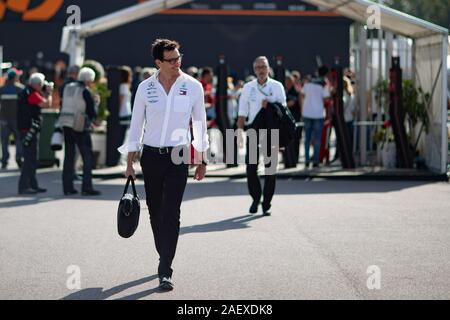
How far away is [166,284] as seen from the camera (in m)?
8.02

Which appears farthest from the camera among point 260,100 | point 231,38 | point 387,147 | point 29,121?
point 231,38

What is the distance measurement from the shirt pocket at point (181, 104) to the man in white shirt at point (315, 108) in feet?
36.4

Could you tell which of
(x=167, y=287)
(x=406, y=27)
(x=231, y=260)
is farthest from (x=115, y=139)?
(x=167, y=287)

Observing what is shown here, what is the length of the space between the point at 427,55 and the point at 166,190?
11.5 m

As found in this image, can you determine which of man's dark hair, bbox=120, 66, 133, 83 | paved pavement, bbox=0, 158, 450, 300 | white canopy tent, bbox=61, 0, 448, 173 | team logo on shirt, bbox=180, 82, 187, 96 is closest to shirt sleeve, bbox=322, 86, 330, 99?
white canopy tent, bbox=61, 0, 448, 173

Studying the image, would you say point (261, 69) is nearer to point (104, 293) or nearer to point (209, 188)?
point (209, 188)

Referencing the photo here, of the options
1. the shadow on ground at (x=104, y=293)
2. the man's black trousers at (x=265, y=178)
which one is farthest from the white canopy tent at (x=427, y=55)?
Result: the shadow on ground at (x=104, y=293)

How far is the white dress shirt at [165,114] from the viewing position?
27.2 ft

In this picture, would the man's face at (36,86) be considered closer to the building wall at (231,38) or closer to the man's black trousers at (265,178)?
the man's black trousers at (265,178)

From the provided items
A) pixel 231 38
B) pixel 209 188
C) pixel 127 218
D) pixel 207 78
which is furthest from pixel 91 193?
pixel 231 38

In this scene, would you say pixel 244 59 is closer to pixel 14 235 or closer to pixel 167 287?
pixel 14 235

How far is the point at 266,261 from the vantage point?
9367mm

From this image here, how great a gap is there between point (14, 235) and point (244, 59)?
90.2 feet

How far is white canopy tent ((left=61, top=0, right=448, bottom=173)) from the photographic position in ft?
58.0
